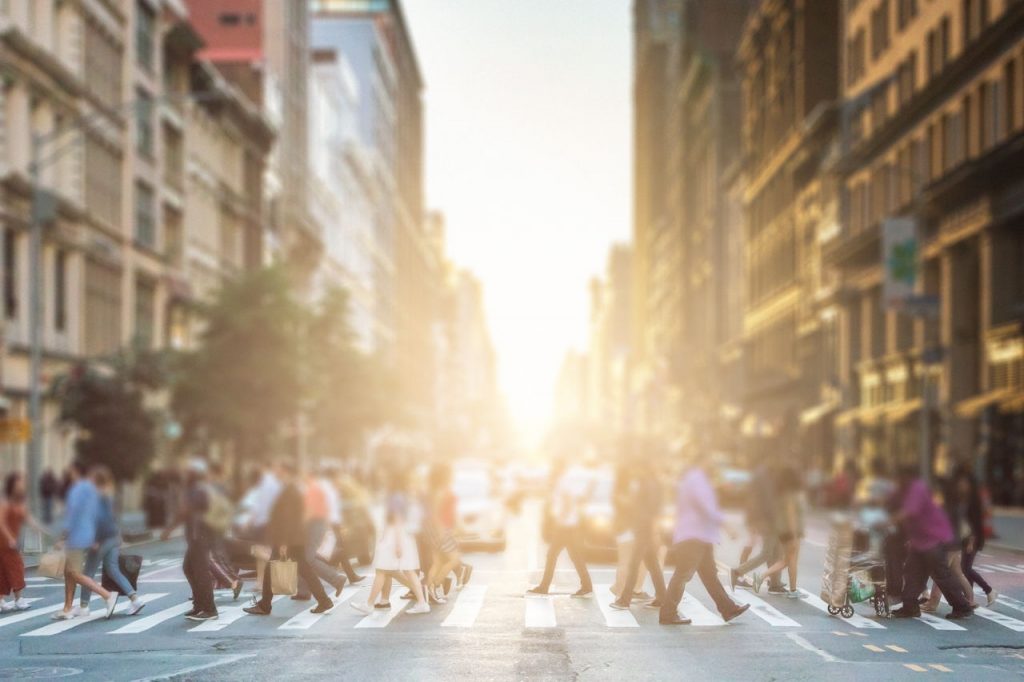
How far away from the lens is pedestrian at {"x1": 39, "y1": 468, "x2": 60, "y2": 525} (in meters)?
43.8

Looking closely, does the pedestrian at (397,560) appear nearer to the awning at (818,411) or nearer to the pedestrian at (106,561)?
the pedestrian at (106,561)

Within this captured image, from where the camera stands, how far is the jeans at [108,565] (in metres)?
18.7

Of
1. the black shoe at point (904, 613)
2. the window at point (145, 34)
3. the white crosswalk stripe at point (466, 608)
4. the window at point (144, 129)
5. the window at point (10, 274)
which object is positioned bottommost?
the white crosswalk stripe at point (466, 608)

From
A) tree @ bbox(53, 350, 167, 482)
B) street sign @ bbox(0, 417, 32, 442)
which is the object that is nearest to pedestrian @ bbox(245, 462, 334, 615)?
street sign @ bbox(0, 417, 32, 442)

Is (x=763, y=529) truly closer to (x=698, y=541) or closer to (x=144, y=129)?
(x=698, y=541)

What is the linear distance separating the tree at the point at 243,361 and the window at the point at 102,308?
2727mm

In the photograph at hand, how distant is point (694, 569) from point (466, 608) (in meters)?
3.12

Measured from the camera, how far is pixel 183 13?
2436 inches

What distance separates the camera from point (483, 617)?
18328 mm

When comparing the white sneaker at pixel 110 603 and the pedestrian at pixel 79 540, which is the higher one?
the pedestrian at pixel 79 540

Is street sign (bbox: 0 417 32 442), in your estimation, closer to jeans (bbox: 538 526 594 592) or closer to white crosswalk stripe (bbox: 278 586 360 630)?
white crosswalk stripe (bbox: 278 586 360 630)

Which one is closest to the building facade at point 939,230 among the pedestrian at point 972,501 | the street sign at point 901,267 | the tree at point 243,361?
the street sign at point 901,267

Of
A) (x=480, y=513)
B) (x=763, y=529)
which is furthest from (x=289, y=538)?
(x=480, y=513)

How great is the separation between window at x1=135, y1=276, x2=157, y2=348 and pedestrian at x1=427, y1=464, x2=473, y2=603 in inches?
1449
